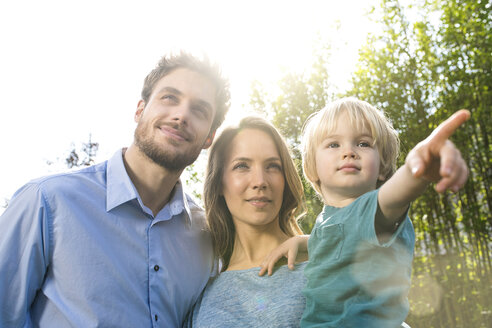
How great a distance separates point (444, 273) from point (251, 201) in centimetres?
407

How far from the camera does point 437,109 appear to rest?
5.24 meters

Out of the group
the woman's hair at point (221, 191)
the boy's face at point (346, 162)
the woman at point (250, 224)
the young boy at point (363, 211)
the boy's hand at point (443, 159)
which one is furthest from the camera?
the woman's hair at point (221, 191)

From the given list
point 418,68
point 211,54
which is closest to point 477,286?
point 418,68

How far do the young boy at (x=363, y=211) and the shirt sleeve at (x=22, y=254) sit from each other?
1.30 metres

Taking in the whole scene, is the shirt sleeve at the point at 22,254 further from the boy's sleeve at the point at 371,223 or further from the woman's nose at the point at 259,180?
the boy's sleeve at the point at 371,223

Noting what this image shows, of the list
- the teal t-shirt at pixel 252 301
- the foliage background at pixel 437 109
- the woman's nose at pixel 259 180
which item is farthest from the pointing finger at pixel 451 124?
the foliage background at pixel 437 109

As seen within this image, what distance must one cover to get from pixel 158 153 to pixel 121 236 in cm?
55

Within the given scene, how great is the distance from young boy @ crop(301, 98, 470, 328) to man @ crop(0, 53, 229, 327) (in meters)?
0.79

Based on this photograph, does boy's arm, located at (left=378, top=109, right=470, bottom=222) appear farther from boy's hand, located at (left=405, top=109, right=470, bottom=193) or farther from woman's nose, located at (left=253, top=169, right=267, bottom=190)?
woman's nose, located at (left=253, top=169, right=267, bottom=190)

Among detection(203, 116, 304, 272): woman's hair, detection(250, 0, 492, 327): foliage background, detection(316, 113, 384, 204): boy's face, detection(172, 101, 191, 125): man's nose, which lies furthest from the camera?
detection(250, 0, 492, 327): foliage background

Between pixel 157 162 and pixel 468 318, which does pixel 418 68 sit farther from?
pixel 157 162

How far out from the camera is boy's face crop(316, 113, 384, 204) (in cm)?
173

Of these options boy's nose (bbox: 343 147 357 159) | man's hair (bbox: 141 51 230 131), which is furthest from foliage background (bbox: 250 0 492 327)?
boy's nose (bbox: 343 147 357 159)

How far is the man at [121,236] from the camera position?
1.89 metres
